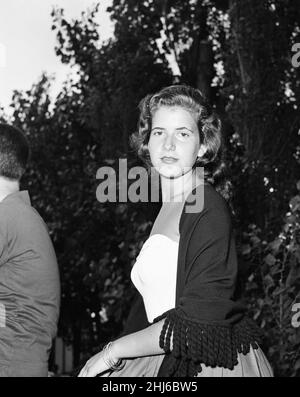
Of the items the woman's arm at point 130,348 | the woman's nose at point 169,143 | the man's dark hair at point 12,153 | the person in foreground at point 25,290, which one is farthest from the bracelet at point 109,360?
the man's dark hair at point 12,153

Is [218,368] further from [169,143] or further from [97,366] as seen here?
[169,143]

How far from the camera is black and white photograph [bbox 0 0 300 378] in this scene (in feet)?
6.13

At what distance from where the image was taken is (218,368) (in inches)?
73.2

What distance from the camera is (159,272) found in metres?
1.93

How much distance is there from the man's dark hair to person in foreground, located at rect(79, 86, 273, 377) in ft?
1.80

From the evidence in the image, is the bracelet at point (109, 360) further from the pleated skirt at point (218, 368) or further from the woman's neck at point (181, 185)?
the woman's neck at point (181, 185)

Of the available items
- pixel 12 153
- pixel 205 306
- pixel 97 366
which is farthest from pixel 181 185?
pixel 12 153

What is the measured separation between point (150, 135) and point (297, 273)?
241cm

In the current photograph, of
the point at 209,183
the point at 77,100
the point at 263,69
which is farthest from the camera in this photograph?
the point at 77,100

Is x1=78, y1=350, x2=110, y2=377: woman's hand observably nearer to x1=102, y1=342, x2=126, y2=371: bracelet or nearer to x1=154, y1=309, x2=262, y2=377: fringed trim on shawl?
x1=102, y1=342, x2=126, y2=371: bracelet

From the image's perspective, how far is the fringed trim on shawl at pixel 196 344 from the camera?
5.88 ft
